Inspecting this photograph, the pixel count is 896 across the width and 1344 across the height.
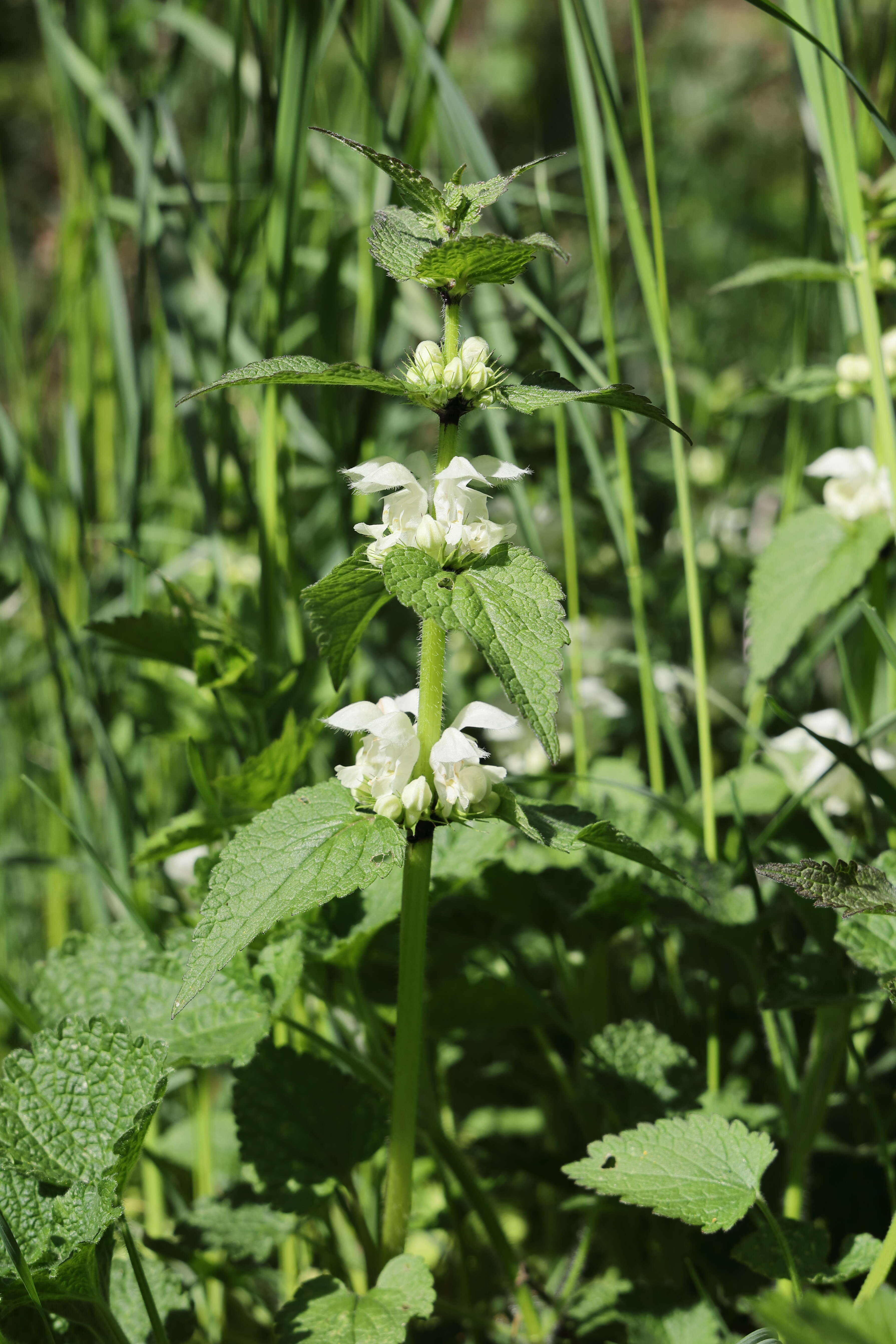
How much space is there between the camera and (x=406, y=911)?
570mm

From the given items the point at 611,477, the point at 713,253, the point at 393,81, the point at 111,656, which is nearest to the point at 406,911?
the point at 611,477

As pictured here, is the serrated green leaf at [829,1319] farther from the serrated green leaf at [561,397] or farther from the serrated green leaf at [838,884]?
the serrated green leaf at [561,397]

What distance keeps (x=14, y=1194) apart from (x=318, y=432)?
2.96 feet

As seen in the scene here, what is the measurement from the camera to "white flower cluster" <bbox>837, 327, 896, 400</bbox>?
97 centimetres

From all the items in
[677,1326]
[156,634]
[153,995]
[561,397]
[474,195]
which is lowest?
[677,1326]

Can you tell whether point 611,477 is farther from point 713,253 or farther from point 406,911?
point 713,253

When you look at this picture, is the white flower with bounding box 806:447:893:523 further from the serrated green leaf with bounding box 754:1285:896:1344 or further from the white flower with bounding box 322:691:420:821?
the serrated green leaf with bounding box 754:1285:896:1344

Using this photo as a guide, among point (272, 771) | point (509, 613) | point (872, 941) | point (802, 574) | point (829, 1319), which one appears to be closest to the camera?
point (829, 1319)

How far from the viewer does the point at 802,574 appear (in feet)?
3.12

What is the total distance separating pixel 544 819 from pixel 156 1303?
0.41 metres

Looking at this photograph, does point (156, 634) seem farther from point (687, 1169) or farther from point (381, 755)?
point (687, 1169)

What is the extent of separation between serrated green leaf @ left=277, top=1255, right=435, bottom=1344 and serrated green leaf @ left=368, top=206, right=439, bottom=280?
1.76 feet

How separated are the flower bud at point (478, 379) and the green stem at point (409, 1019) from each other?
13 cm

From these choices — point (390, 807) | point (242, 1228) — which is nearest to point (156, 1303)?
point (242, 1228)
